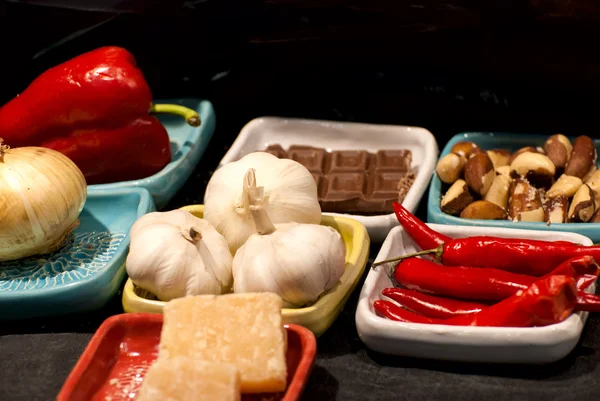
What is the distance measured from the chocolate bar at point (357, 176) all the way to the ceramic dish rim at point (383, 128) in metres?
0.03

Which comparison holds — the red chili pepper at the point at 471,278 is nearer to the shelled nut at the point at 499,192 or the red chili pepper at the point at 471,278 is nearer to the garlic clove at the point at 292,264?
the garlic clove at the point at 292,264

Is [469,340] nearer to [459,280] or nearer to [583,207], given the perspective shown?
[459,280]

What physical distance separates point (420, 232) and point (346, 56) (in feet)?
2.56

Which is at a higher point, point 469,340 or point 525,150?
point 525,150

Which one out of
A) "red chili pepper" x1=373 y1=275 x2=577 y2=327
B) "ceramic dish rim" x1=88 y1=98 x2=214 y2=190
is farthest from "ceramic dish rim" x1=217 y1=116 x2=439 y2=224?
"red chili pepper" x1=373 y1=275 x2=577 y2=327

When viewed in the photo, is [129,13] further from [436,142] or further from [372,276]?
[372,276]

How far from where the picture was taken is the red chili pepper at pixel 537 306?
128 cm

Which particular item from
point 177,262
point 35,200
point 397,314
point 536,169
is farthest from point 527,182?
point 35,200

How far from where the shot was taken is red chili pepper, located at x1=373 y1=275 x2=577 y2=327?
4.18ft

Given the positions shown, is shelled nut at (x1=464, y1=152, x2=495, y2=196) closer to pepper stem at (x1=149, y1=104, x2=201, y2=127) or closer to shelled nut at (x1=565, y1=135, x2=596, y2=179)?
shelled nut at (x1=565, y1=135, x2=596, y2=179)

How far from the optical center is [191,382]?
3.70 feet

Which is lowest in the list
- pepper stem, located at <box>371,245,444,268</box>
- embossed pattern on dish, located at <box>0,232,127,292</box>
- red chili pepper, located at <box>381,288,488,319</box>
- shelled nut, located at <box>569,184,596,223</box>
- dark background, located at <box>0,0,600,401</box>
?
embossed pattern on dish, located at <box>0,232,127,292</box>

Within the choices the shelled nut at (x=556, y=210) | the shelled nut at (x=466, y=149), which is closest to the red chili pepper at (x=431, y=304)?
the shelled nut at (x=556, y=210)

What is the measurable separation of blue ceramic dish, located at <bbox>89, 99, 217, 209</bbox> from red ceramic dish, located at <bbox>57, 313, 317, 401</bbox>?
23.8 inches
